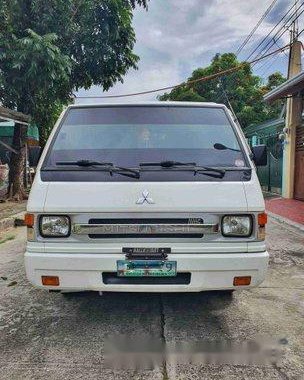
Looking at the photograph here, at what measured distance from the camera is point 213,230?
3.20 m

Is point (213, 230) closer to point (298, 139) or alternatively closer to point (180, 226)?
point (180, 226)

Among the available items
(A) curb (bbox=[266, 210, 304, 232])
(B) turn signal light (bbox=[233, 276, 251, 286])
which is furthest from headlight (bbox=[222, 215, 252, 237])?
(A) curb (bbox=[266, 210, 304, 232])

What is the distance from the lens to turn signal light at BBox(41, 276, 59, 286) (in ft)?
10.6

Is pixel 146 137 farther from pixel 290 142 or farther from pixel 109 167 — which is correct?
pixel 290 142

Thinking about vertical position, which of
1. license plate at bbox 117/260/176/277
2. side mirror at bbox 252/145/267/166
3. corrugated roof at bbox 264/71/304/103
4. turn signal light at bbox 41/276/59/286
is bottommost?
turn signal light at bbox 41/276/59/286

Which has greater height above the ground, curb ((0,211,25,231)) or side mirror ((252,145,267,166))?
side mirror ((252,145,267,166))

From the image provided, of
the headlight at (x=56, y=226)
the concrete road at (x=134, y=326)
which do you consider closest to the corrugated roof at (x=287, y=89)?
the concrete road at (x=134, y=326)

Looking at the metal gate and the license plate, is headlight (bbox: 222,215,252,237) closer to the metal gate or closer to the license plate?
the license plate

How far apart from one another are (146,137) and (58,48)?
768 centimetres

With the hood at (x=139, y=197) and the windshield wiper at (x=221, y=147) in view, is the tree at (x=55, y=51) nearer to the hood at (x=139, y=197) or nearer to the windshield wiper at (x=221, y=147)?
the windshield wiper at (x=221, y=147)

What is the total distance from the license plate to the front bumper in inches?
2.0

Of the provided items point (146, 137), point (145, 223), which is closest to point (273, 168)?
point (146, 137)

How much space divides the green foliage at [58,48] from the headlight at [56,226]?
25.0ft

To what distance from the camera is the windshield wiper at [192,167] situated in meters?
3.35
